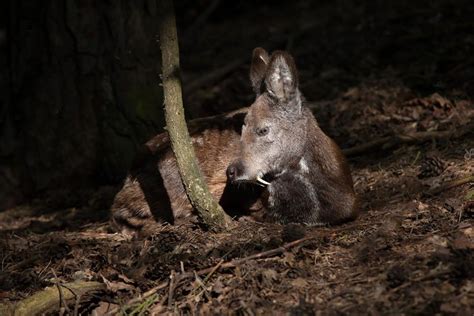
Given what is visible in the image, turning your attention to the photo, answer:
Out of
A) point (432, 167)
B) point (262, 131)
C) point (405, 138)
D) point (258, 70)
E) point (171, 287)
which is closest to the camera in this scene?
point (171, 287)

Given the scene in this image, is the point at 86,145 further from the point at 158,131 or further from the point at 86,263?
the point at 86,263

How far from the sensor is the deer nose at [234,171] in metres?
5.95

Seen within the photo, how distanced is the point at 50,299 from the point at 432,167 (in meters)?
3.69

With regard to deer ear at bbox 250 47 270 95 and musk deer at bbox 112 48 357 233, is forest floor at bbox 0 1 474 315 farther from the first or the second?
deer ear at bbox 250 47 270 95

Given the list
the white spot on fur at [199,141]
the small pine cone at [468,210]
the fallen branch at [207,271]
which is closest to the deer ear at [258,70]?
the white spot on fur at [199,141]

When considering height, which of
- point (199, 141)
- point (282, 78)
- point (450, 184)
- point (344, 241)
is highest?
point (282, 78)

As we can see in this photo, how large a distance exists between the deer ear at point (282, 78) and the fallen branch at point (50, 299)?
2.37 meters

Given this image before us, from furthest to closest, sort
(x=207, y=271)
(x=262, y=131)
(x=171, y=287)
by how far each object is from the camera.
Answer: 1. (x=262, y=131)
2. (x=207, y=271)
3. (x=171, y=287)

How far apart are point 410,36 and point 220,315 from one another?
6706 mm

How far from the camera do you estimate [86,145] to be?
7.90m

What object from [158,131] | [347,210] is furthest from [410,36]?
[347,210]

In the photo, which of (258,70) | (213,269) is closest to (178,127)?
(213,269)

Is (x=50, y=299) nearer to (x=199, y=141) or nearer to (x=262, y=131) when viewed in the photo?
(x=199, y=141)

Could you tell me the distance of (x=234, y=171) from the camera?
597 cm
